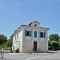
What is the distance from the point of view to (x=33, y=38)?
165 feet

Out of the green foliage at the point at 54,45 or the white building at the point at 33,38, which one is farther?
the green foliage at the point at 54,45

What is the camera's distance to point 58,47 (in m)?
76.2

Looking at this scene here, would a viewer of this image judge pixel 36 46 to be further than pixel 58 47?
No

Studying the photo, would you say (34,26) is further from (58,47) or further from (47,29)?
(58,47)

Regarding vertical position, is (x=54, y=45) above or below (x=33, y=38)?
below

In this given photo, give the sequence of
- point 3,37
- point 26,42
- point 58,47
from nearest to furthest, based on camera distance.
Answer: point 26,42 → point 58,47 → point 3,37

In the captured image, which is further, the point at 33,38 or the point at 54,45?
the point at 54,45

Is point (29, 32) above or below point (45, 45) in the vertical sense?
above

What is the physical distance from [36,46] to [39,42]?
1.24 metres

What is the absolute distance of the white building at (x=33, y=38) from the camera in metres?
49.4

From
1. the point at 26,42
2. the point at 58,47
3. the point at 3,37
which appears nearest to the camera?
the point at 26,42

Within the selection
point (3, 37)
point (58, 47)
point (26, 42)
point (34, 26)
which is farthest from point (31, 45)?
point (3, 37)

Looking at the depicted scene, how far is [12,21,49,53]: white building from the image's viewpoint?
4944 cm

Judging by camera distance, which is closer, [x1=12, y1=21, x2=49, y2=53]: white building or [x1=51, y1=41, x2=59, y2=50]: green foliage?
[x1=12, y1=21, x2=49, y2=53]: white building
